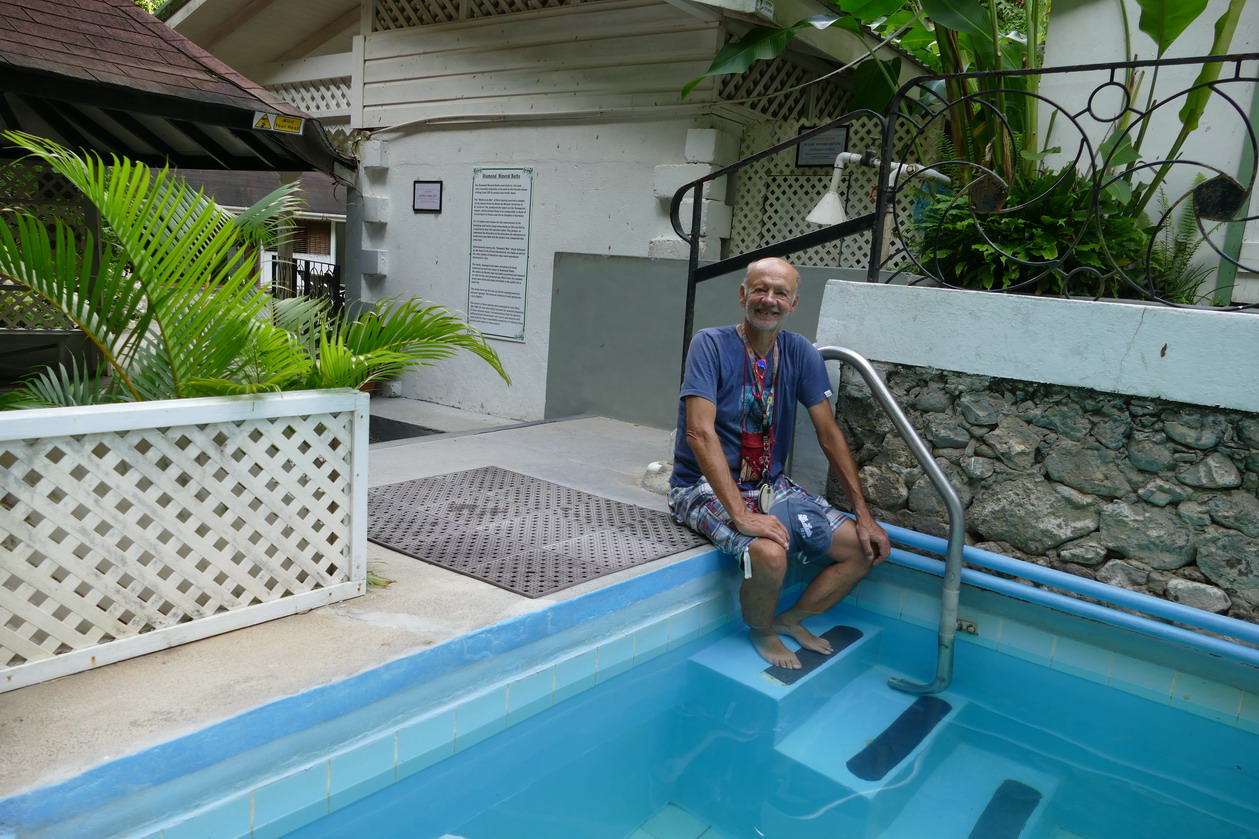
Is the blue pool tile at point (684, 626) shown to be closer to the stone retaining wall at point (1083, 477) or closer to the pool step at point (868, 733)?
the pool step at point (868, 733)

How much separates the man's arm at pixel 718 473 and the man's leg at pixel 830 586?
33cm

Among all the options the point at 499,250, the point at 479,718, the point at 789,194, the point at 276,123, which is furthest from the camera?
the point at 499,250

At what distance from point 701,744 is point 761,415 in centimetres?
129

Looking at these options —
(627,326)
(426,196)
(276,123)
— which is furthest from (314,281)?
(627,326)

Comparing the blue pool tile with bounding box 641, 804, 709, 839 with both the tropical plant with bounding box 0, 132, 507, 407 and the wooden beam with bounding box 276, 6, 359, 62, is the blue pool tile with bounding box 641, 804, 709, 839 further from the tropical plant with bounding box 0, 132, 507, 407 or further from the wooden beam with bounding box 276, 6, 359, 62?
the wooden beam with bounding box 276, 6, 359, 62

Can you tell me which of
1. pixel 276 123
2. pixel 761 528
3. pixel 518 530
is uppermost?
pixel 276 123

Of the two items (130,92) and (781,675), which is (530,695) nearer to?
(781,675)

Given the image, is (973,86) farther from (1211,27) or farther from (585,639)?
(585,639)

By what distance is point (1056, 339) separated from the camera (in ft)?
10.7

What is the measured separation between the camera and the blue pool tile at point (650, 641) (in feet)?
10.2

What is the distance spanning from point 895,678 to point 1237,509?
1344mm

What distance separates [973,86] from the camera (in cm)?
470

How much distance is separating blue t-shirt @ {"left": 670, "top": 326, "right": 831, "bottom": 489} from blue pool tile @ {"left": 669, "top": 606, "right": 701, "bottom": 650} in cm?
54

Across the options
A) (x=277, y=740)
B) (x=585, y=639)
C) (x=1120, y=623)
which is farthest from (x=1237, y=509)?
(x=277, y=740)
